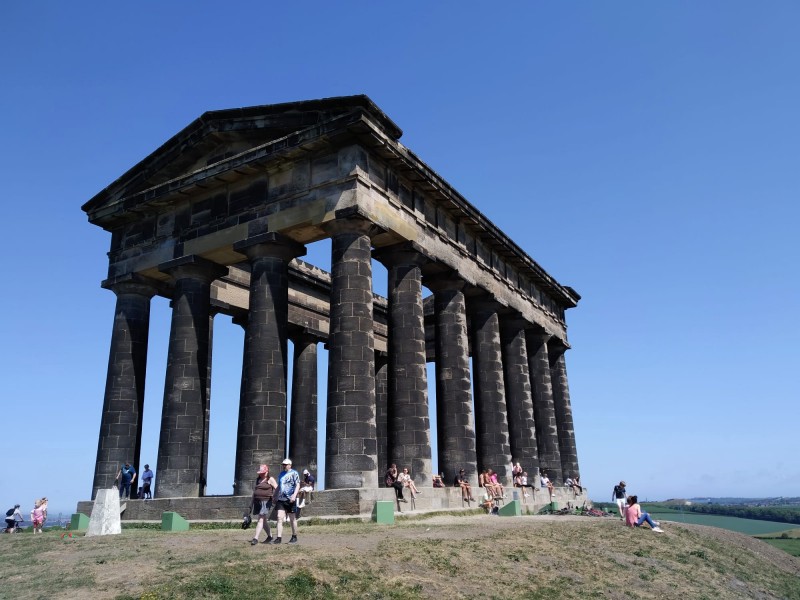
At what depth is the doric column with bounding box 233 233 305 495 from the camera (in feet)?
79.2

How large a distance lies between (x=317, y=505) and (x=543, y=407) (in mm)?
24079

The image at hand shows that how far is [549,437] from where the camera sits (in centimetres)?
4131

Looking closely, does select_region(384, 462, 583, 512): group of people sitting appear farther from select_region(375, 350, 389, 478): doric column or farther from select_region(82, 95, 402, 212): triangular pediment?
select_region(82, 95, 402, 212): triangular pediment

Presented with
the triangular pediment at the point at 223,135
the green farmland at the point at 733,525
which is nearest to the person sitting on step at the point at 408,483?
the triangular pediment at the point at 223,135

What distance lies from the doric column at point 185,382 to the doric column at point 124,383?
2.88 meters

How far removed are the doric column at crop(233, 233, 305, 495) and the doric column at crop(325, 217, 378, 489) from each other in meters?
2.45

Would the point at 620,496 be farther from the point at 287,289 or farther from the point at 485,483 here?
the point at 287,289

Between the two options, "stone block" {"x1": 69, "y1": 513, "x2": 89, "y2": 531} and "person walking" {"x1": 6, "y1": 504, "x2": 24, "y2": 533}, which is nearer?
"stone block" {"x1": 69, "y1": 513, "x2": 89, "y2": 531}

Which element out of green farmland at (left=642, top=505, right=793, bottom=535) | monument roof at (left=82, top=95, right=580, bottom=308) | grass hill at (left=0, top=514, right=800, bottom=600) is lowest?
green farmland at (left=642, top=505, right=793, bottom=535)

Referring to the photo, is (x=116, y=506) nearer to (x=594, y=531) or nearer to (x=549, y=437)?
(x=594, y=531)

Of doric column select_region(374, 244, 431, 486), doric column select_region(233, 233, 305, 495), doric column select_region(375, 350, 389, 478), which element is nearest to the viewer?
doric column select_region(233, 233, 305, 495)

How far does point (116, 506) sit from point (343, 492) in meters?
6.92

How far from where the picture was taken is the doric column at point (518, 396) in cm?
3769

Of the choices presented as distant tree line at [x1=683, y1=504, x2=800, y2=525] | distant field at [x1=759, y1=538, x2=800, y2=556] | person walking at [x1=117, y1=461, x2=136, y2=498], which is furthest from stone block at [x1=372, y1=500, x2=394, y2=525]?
distant tree line at [x1=683, y1=504, x2=800, y2=525]
